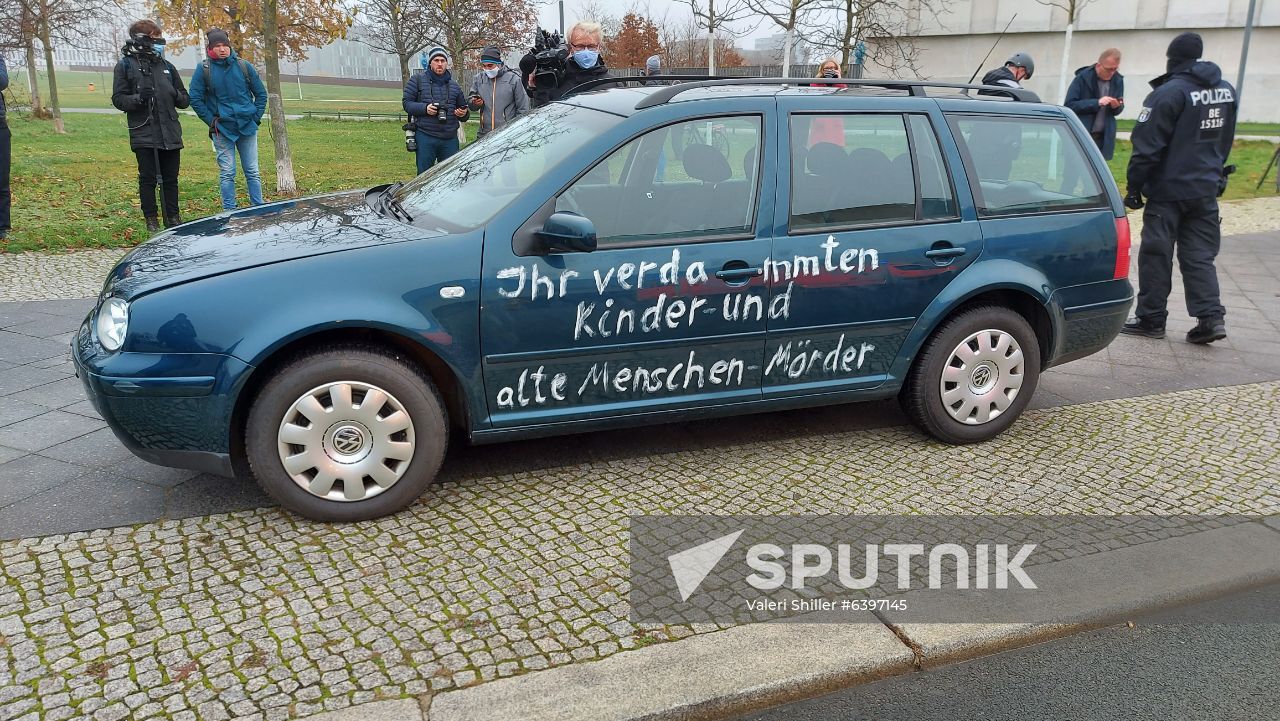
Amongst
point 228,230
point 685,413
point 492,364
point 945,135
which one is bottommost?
point 685,413

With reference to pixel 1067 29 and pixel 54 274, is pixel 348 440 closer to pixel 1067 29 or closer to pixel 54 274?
pixel 54 274

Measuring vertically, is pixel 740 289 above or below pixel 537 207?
below

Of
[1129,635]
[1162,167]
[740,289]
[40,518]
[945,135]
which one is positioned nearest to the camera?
[1129,635]

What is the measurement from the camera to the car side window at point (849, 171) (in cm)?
432

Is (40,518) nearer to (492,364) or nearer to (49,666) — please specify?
(49,666)

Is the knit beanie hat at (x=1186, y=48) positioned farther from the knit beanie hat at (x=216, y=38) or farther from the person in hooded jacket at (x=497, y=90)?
the knit beanie hat at (x=216, y=38)

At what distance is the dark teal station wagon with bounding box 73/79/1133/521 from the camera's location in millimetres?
3621

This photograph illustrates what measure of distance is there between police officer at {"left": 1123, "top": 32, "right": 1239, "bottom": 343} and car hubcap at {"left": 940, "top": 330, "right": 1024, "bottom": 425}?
2306mm

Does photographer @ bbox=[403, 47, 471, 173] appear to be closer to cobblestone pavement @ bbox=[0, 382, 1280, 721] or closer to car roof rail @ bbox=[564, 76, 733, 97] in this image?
car roof rail @ bbox=[564, 76, 733, 97]

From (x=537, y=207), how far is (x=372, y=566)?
59.6 inches

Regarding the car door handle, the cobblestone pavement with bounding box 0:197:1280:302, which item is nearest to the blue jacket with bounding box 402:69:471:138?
the cobblestone pavement with bounding box 0:197:1280:302

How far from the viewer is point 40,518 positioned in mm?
3781

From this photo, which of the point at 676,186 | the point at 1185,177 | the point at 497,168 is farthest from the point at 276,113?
the point at 1185,177

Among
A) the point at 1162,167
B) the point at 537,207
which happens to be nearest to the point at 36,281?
the point at 537,207
